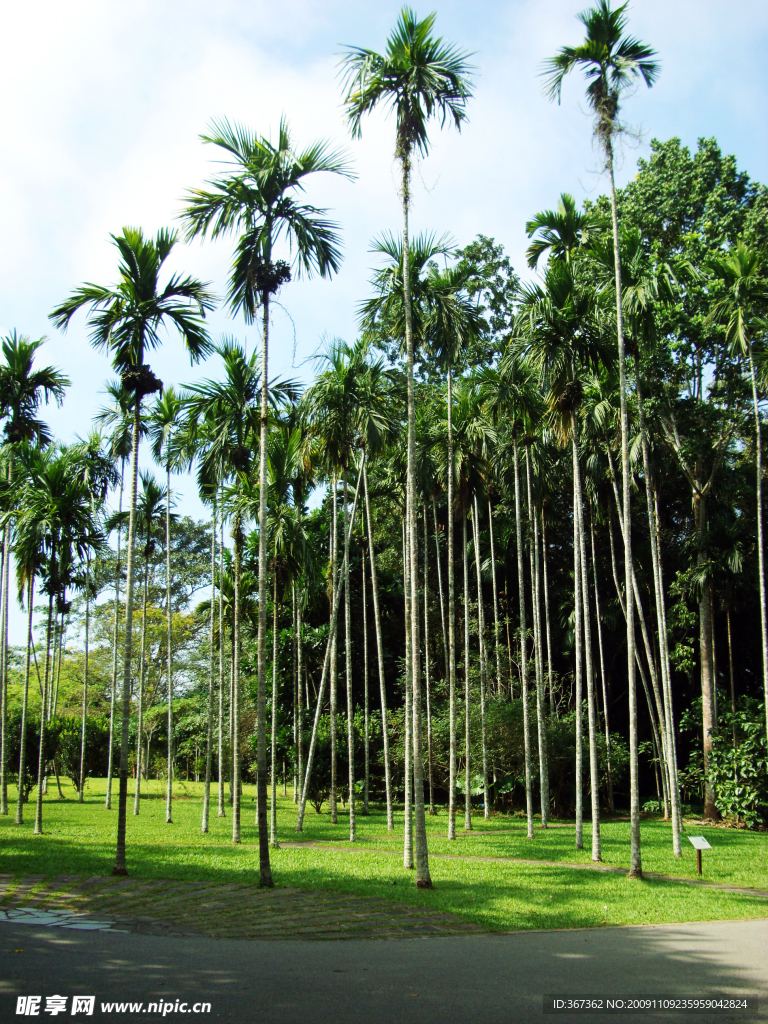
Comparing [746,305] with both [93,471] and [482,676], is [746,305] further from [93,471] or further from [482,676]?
[93,471]

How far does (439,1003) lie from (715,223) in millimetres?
25594

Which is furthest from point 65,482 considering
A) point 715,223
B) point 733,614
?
point 733,614

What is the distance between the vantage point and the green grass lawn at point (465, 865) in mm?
10086

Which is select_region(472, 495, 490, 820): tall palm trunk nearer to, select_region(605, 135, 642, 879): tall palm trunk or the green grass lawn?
the green grass lawn

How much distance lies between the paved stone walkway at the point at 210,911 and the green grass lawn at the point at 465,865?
628 mm

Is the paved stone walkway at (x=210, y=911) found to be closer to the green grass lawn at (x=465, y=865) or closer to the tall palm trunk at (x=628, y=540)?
the green grass lawn at (x=465, y=865)

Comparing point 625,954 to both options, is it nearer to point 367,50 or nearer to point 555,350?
point 555,350

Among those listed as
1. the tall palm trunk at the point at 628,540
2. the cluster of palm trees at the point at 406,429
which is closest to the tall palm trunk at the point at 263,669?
the cluster of palm trees at the point at 406,429

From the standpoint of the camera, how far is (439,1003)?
5.85 meters

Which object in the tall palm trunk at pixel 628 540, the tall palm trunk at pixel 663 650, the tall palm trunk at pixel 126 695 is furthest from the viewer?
the tall palm trunk at pixel 663 650

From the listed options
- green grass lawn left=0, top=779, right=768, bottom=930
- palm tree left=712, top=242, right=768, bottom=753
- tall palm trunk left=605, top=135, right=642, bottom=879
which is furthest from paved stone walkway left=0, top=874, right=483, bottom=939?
palm tree left=712, top=242, right=768, bottom=753

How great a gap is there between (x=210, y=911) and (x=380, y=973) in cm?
357

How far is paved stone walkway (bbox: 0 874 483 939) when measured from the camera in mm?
8469

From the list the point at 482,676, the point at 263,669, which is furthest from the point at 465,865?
the point at 482,676
